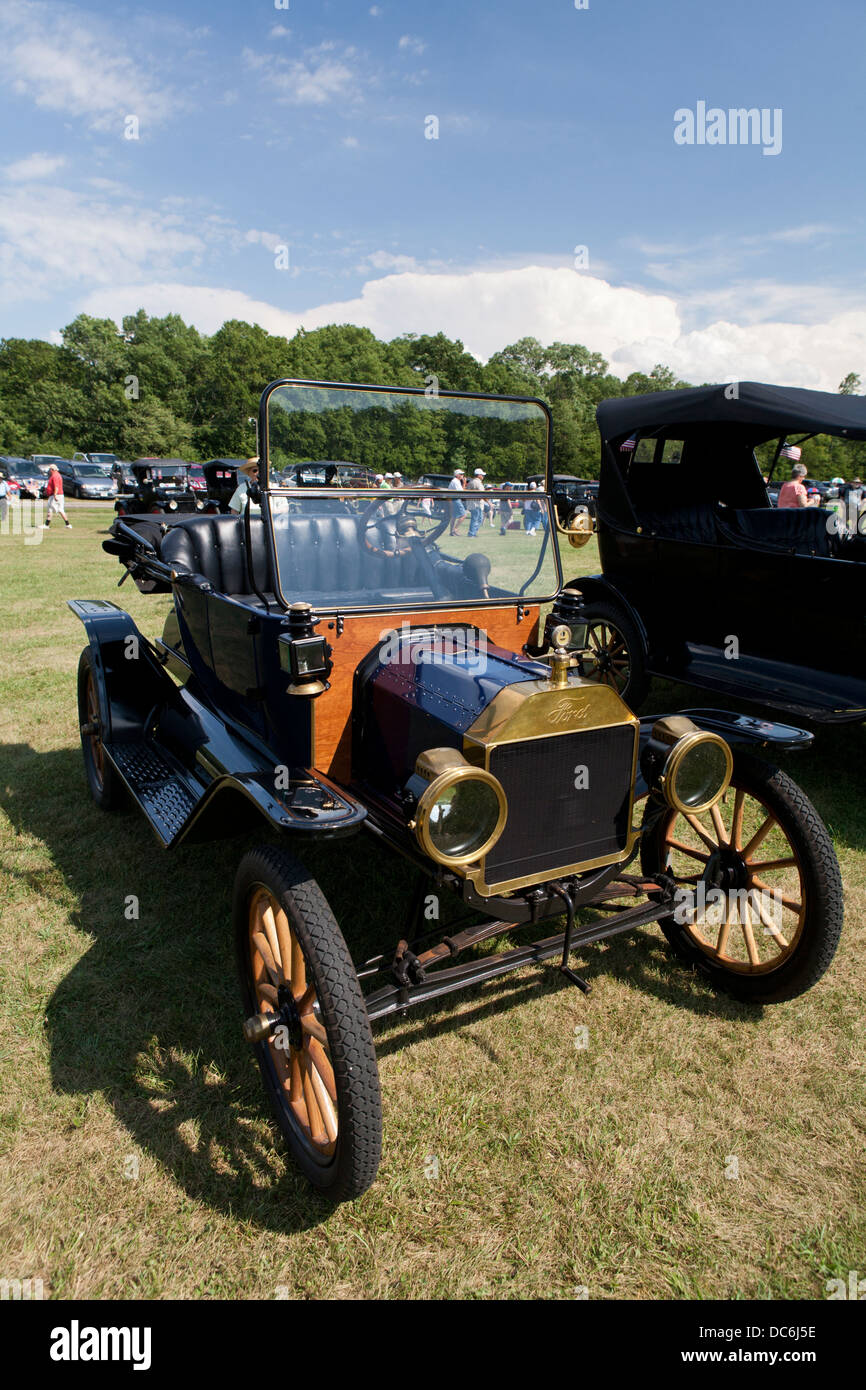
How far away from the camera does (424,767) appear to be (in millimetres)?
1985

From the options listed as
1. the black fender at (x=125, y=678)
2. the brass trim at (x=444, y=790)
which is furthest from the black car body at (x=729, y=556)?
the black fender at (x=125, y=678)

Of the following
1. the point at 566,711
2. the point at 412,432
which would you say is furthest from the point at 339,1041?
the point at 412,432

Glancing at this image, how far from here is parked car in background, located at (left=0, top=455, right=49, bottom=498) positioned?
26.4m

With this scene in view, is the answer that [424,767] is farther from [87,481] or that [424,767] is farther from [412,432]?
[87,481]

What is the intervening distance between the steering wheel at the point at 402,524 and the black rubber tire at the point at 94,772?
192cm

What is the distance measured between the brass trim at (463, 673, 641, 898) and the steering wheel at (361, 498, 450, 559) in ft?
3.30

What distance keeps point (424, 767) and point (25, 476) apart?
30.8m

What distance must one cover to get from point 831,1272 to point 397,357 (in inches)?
144

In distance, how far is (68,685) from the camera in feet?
20.5

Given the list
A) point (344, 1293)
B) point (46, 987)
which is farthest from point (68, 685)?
point (344, 1293)

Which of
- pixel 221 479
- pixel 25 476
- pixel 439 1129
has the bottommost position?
pixel 439 1129

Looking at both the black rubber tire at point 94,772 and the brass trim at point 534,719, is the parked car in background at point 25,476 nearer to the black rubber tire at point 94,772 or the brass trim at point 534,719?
the black rubber tire at point 94,772

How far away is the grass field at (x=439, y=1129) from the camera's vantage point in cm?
188
